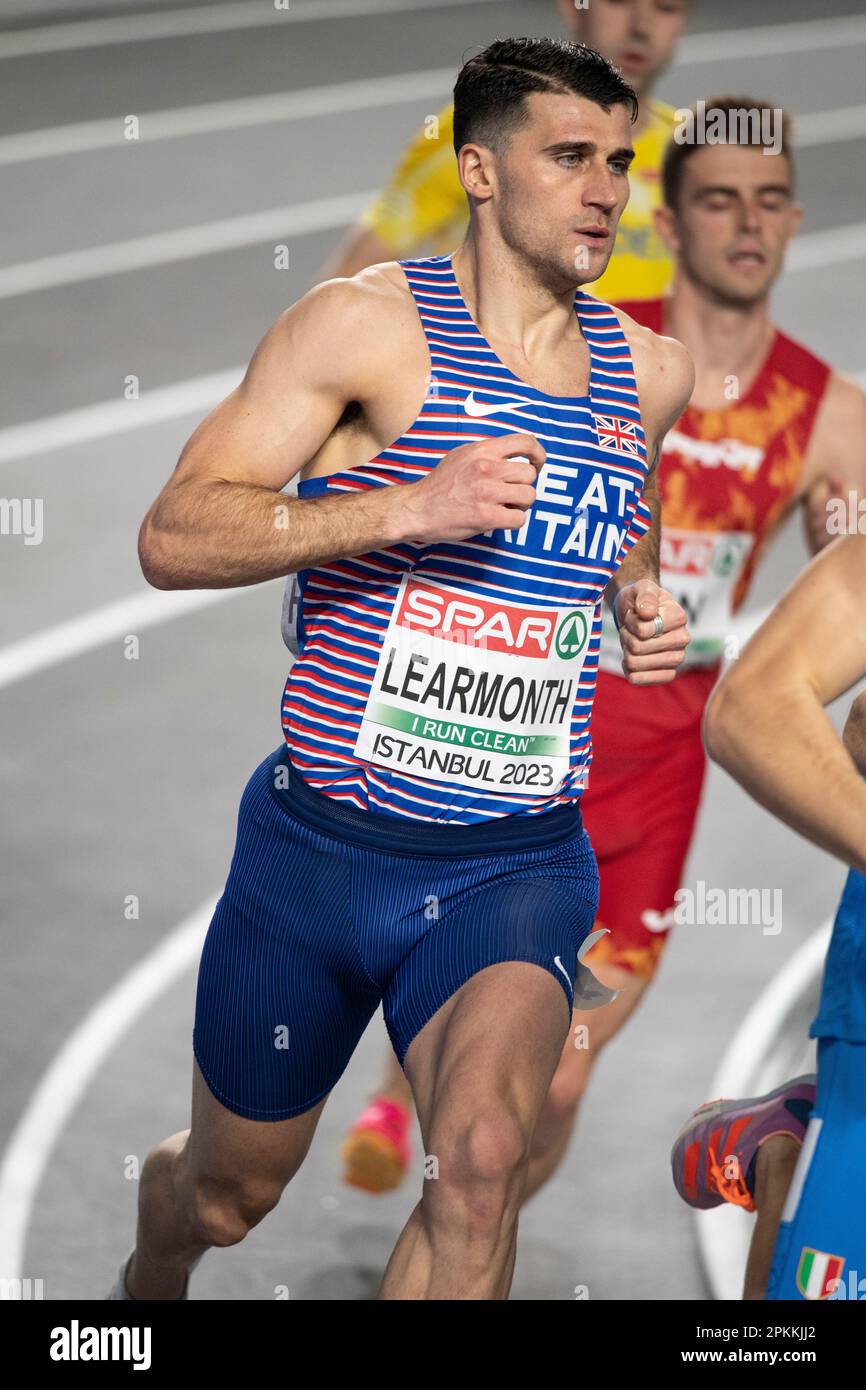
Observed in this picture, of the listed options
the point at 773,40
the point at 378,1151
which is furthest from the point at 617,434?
the point at 773,40

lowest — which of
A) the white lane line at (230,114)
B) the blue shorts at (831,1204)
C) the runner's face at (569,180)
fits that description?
the blue shorts at (831,1204)

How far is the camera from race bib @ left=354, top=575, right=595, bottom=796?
3.61 metres

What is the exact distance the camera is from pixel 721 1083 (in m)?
5.69

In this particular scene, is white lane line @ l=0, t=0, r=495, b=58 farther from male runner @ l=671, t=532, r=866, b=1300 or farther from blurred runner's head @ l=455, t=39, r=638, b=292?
male runner @ l=671, t=532, r=866, b=1300

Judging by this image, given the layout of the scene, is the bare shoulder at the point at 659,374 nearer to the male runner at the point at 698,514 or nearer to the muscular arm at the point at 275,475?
the muscular arm at the point at 275,475

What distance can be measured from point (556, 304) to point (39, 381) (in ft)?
26.9

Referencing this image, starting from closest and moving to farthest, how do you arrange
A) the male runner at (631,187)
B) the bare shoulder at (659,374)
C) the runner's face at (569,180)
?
the runner's face at (569,180) < the bare shoulder at (659,374) < the male runner at (631,187)

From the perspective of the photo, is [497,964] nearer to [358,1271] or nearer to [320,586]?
[320,586]

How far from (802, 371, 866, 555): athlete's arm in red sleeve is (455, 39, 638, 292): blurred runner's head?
1.76m

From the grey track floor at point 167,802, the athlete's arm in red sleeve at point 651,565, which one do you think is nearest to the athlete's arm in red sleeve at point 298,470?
the athlete's arm in red sleeve at point 651,565

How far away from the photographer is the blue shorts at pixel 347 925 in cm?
358

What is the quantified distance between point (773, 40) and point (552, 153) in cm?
1727

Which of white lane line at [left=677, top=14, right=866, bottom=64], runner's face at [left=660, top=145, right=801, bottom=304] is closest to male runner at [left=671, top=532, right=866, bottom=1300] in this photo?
runner's face at [left=660, top=145, right=801, bottom=304]

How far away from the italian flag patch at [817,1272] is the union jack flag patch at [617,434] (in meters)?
1.39
